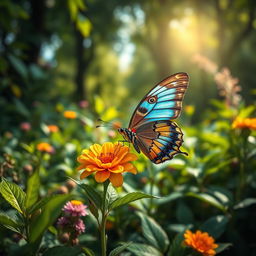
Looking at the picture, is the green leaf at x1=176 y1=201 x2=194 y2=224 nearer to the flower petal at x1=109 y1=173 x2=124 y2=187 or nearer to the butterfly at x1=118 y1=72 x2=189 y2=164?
the butterfly at x1=118 y1=72 x2=189 y2=164

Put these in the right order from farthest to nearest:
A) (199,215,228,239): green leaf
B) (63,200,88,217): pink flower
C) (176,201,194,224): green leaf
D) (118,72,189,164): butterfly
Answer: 1. (176,201,194,224): green leaf
2. (118,72,189,164): butterfly
3. (199,215,228,239): green leaf
4. (63,200,88,217): pink flower

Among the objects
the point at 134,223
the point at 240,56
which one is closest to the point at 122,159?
the point at 134,223

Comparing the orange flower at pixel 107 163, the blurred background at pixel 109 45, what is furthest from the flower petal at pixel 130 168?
the blurred background at pixel 109 45

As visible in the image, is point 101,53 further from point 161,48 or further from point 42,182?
point 42,182

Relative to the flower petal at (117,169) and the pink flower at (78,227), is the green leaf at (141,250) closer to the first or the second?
the pink flower at (78,227)

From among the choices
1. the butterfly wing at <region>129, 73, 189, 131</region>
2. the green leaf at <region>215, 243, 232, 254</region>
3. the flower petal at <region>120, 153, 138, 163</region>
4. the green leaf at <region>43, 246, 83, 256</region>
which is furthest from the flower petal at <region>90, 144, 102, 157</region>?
the green leaf at <region>215, 243, 232, 254</region>
